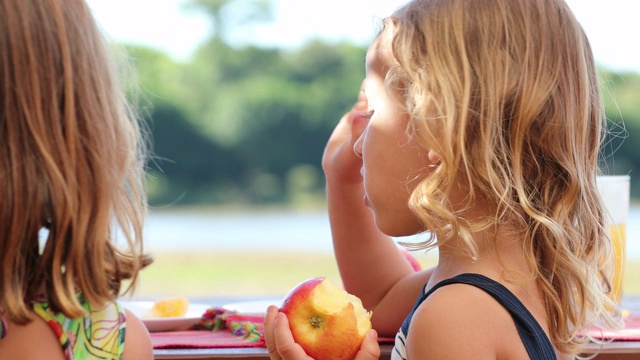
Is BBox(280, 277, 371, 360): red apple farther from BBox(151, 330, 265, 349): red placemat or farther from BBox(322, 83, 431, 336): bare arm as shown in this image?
BBox(322, 83, 431, 336): bare arm

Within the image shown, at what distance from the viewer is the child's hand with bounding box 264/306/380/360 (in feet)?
3.65

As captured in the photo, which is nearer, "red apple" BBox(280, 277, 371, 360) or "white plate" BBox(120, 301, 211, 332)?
"red apple" BBox(280, 277, 371, 360)

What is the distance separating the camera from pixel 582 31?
1166mm

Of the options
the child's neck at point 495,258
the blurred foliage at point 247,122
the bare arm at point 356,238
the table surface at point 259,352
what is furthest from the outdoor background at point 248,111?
the child's neck at point 495,258

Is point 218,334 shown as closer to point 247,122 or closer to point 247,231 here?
point 247,231

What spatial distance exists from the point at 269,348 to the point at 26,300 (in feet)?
1.08

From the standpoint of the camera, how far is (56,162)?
94cm

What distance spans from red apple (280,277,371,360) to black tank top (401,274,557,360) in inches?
4.7

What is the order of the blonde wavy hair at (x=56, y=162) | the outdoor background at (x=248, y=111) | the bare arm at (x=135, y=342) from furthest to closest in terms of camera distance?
the outdoor background at (x=248, y=111) → the bare arm at (x=135, y=342) → the blonde wavy hair at (x=56, y=162)

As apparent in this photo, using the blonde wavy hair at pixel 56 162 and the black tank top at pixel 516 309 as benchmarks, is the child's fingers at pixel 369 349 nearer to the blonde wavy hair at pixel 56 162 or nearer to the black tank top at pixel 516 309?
the black tank top at pixel 516 309

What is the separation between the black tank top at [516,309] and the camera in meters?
1.06

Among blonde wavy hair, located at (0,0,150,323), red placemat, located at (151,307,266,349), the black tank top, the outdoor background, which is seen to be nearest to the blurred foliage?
the outdoor background

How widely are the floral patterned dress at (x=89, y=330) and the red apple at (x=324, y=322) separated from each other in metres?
0.23

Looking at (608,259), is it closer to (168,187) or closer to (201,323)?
(201,323)
